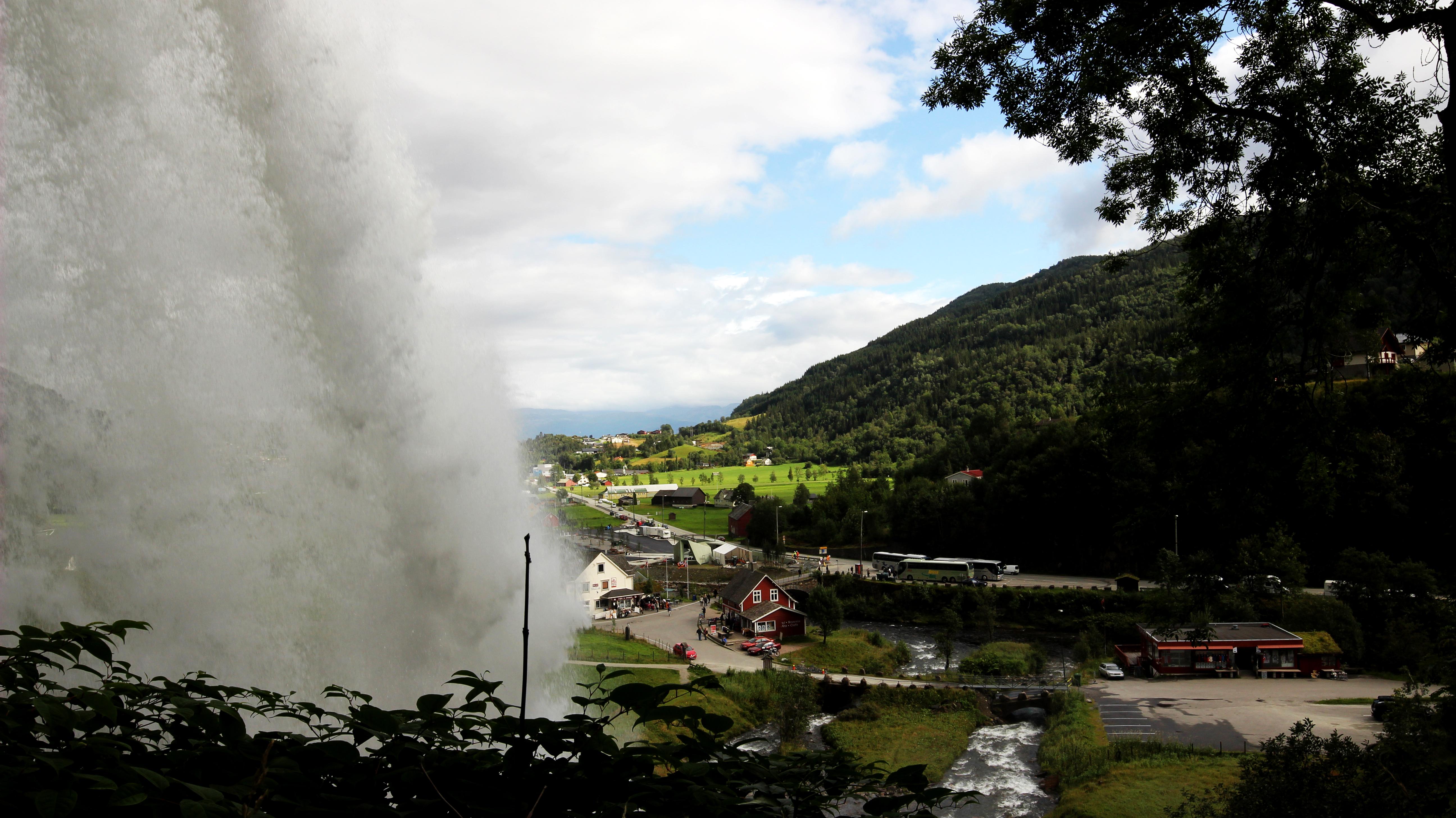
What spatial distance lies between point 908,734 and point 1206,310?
14.9 metres

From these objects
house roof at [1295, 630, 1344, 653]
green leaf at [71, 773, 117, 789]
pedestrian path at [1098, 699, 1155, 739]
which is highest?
green leaf at [71, 773, 117, 789]

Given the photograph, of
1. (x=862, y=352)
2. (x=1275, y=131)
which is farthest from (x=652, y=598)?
(x=862, y=352)

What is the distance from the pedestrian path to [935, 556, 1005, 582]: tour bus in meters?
16.2

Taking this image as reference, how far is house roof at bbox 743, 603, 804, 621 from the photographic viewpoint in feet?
90.6

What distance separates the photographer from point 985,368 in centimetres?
8819

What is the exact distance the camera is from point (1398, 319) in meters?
5.21

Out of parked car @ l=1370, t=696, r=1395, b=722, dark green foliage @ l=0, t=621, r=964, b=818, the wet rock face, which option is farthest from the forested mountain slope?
dark green foliage @ l=0, t=621, r=964, b=818

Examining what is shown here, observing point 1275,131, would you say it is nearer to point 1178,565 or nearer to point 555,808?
point 1178,565

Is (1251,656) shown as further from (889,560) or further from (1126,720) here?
(889,560)

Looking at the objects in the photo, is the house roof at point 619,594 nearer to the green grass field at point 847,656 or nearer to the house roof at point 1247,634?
the green grass field at point 847,656

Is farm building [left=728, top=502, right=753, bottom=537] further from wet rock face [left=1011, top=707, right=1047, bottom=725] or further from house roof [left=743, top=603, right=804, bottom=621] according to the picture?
wet rock face [left=1011, top=707, right=1047, bottom=725]

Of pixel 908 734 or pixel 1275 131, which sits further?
pixel 908 734

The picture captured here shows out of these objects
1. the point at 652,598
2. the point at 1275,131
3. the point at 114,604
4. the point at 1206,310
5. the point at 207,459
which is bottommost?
the point at 652,598

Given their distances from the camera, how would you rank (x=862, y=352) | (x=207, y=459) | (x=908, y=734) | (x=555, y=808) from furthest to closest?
(x=862, y=352)
(x=908, y=734)
(x=207, y=459)
(x=555, y=808)
